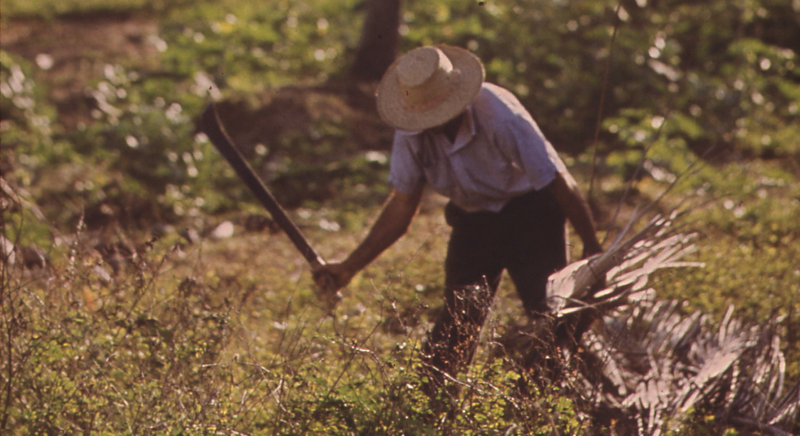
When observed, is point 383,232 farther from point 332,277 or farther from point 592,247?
point 592,247

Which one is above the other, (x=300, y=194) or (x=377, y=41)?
(x=377, y=41)

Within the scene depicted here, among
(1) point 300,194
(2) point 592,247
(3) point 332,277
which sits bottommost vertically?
(1) point 300,194

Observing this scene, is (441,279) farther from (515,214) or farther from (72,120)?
(72,120)

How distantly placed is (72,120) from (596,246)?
20.4 feet

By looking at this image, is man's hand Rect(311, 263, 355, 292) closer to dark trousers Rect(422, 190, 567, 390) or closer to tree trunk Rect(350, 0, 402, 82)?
dark trousers Rect(422, 190, 567, 390)

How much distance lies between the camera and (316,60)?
34.2 ft

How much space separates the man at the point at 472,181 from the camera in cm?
360

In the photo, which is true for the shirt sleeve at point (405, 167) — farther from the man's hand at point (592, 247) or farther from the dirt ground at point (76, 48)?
the dirt ground at point (76, 48)

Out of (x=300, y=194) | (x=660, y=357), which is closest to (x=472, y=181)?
(x=660, y=357)

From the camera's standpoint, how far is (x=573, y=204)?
3727 millimetres

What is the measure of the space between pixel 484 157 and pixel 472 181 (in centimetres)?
12

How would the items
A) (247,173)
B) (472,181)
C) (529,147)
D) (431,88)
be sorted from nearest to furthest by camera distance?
1. (431,88)
2. (529,147)
3. (472,181)
4. (247,173)

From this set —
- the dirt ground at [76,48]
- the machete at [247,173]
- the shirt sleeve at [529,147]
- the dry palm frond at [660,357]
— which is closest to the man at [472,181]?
the shirt sleeve at [529,147]

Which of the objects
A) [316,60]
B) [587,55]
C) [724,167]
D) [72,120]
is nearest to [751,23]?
[587,55]
